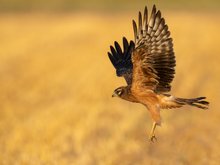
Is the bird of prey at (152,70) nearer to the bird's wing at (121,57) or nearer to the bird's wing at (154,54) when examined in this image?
the bird's wing at (154,54)

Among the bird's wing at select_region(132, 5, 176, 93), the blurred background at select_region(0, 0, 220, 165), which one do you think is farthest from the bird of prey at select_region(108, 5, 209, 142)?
the blurred background at select_region(0, 0, 220, 165)

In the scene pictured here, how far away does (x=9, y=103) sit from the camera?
1808 centimetres

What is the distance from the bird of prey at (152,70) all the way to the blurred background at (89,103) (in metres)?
1.88

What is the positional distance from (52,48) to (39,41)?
6.64ft

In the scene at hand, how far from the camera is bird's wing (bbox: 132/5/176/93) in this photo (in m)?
10.7

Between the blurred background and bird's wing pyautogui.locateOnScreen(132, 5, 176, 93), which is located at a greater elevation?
bird's wing pyautogui.locateOnScreen(132, 5, 176, 93)

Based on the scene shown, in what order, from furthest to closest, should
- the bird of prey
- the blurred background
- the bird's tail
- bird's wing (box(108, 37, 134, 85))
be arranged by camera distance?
1. the blurred background
2. bird's wing (box(108, 37, 134, 85))
3. the bird of prey
4. the bird's tail

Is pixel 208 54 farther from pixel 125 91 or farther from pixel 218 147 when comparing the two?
pixel 125 91

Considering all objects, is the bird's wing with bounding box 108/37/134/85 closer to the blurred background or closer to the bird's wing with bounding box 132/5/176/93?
the bird's wing with bounding box 132/5/176/93

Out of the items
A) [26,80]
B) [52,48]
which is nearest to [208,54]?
[52,48]

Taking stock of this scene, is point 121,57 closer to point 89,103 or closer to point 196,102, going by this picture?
point 196,102

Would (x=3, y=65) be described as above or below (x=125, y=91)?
below

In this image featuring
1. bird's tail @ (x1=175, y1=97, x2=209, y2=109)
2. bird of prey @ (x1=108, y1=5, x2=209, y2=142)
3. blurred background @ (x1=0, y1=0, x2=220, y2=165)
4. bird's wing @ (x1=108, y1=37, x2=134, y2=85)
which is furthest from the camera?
blurred background @ (x1=0, y1=0, x2=220, y2=165)

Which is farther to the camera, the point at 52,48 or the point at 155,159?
the point at 52,48
